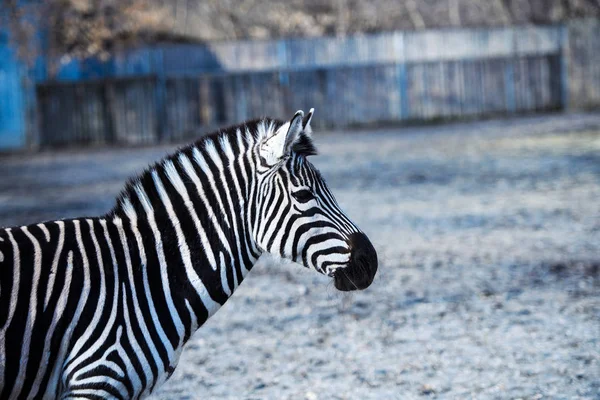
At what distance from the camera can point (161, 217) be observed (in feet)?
11.4

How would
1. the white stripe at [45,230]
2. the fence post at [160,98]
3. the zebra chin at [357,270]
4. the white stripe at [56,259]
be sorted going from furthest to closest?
the fence post at [160,98] < the zebra chin at [357,270] < the white stripe at [45,230] < the white stripe at [56,259]

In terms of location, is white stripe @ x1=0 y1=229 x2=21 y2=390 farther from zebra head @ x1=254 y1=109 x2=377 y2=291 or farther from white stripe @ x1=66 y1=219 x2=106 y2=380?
zebra head @ x1=254 y1=109 x2=377 y2=291

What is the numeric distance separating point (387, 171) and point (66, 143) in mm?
12114

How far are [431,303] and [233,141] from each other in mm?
3968

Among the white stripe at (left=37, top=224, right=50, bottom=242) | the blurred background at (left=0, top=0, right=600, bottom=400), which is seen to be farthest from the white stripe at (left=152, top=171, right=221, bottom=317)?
the blurred background at (left=0, top=0, right=600, bottom=400)

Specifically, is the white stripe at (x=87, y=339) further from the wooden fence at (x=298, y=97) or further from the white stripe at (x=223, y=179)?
the wooden fence at (x=298, y=97)

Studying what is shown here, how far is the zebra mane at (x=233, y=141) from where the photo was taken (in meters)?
3.51

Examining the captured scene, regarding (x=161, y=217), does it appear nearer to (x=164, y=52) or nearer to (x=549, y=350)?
(x=549, y=350)

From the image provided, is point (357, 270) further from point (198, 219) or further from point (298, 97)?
point (298, 97)

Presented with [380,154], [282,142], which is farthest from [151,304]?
[380,154]

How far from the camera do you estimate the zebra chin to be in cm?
343

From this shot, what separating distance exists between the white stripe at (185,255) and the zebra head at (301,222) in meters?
0.27

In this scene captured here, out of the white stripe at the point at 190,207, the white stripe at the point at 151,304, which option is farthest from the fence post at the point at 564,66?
the white stripe at the point at 151,304

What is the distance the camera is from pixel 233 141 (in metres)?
3.58
